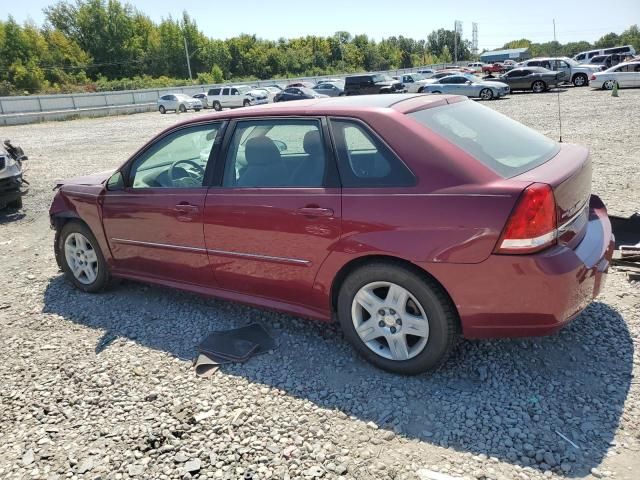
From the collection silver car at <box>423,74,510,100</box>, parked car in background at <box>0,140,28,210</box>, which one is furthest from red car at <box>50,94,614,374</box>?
silver car at <box>423,74,510,100</box>

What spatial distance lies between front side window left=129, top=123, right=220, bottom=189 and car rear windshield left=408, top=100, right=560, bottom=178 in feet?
5.51

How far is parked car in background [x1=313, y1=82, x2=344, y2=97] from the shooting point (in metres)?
36.0

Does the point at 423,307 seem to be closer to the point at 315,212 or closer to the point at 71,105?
the point at 315,212

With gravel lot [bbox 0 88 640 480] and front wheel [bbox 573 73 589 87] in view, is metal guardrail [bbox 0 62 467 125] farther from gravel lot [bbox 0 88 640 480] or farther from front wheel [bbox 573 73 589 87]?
gravel lot [bbox 0 88 640 480]

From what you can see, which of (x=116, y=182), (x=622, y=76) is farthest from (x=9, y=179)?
(x=622, y=76)

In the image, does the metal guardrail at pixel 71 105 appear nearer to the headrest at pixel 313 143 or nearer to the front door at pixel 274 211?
the front door at pixel 274 211

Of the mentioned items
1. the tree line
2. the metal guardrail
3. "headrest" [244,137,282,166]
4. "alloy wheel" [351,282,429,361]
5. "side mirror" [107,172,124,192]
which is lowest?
"alloy wheel" [351,282,429,361]

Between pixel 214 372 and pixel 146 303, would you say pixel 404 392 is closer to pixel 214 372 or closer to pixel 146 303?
pixel 214 372

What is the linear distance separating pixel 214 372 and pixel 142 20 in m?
99.0

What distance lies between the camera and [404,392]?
3127 millimetres

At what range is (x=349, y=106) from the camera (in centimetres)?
344

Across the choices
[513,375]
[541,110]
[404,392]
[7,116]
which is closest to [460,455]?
[404,392]

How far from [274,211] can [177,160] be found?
1321 mm

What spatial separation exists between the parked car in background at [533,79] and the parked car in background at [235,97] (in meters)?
16.3
